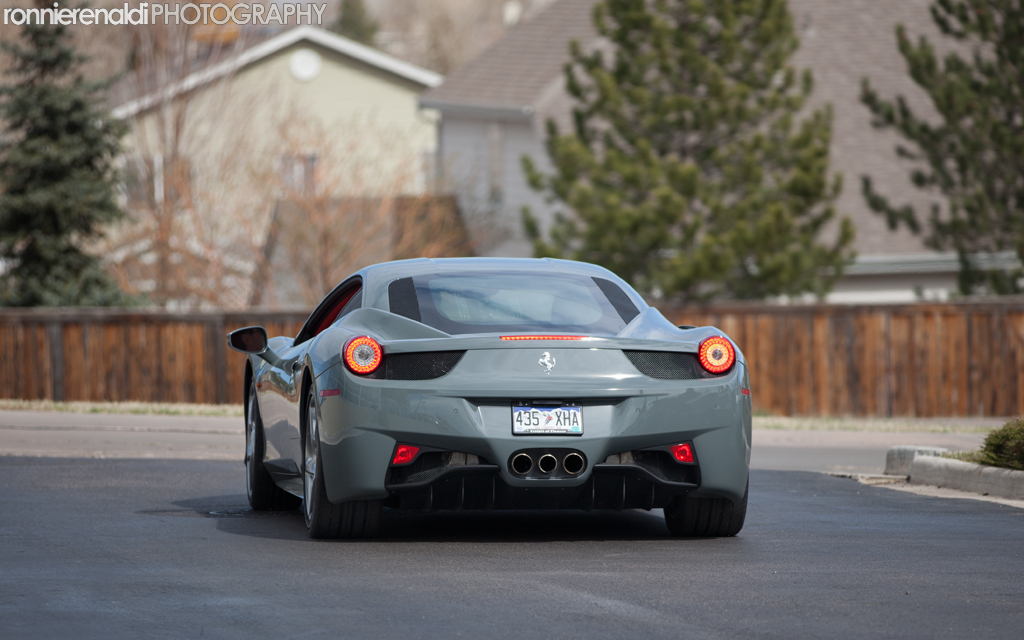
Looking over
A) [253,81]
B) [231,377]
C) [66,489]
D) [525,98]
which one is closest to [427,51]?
[253,81]

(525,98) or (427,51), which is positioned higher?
(427,51)

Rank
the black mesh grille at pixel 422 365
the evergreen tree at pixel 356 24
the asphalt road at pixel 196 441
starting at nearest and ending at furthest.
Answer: the black mesh grille at pixel 422 365 < the asphalt road at pixel 196 441 < the evergreen tree at pixel 356 24

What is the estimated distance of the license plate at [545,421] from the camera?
7.25 metres

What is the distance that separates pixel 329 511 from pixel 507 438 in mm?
1082

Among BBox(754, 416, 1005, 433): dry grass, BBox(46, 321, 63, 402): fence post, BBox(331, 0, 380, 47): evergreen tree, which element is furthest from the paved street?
BBox(331, 0, 380, 47): evergreen tree

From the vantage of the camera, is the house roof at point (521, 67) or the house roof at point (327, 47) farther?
the house roof at point (327, 47)

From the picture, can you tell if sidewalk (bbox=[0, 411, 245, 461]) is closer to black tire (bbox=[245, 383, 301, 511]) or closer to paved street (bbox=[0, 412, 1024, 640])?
paved street (bbox=[0, 412, 1024, 640])

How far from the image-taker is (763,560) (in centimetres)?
718

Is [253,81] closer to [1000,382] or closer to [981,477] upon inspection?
[1000,382]

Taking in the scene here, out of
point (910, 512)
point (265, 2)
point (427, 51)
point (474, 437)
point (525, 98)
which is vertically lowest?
point (910, 512)

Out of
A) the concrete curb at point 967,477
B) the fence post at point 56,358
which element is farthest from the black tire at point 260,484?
the fence post at point 56,358

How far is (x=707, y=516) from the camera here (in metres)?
7.99

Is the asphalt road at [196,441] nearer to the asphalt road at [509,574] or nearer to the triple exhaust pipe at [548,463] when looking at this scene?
the asphalt road at [509,574]

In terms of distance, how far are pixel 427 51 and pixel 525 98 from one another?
133 feet
